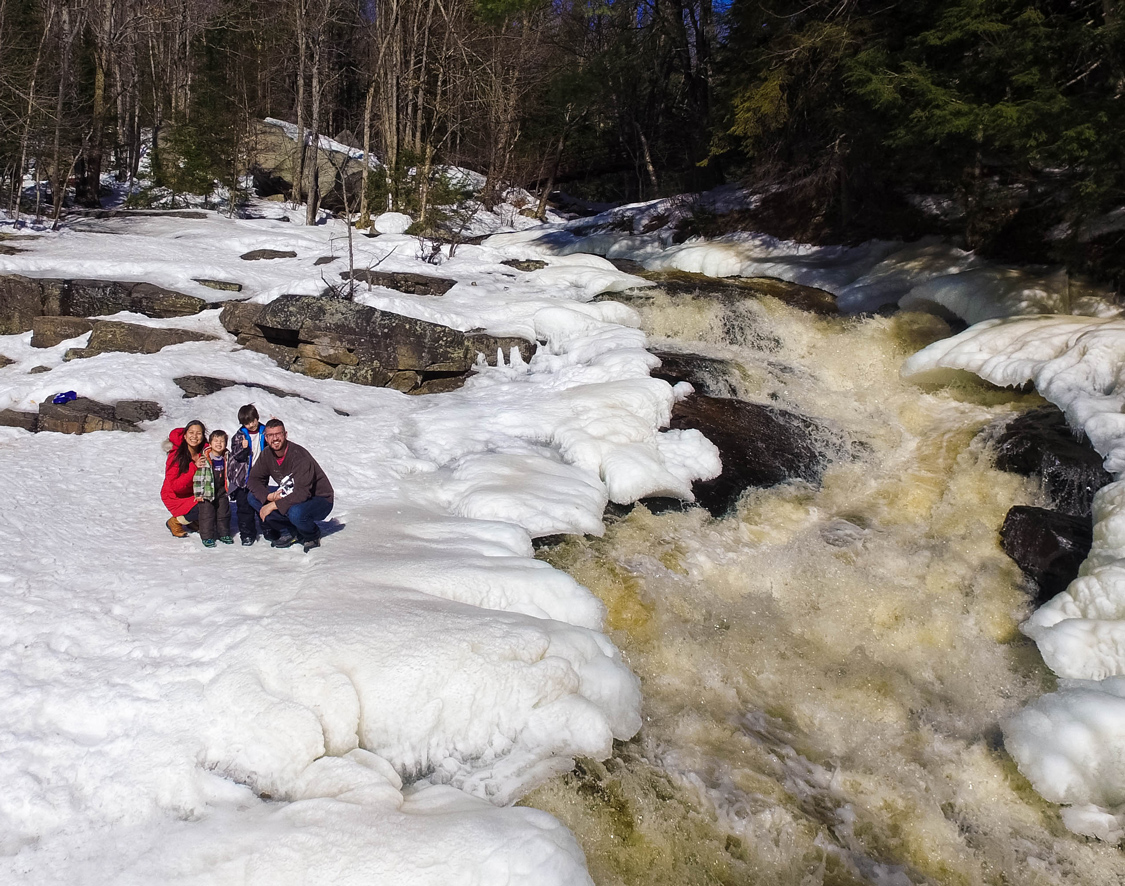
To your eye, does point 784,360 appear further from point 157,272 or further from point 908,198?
point 157,272

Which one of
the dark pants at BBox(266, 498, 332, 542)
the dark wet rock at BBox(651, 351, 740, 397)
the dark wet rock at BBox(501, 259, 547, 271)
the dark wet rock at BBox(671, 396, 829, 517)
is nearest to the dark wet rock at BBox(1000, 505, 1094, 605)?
the dark wet rock at BBox(671, 396, 829, 517)

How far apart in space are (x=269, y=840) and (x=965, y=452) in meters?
7.37

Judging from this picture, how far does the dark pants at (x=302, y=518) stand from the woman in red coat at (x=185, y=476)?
1.51 ft

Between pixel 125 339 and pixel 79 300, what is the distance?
1585mm

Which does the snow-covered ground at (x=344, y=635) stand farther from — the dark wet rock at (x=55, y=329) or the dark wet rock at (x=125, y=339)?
the dark wet rock at (x=125, y=339)

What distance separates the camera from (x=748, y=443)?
26.0 ft

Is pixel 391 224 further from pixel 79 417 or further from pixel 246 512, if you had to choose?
pixel 246 512

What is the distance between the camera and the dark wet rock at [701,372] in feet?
29.7

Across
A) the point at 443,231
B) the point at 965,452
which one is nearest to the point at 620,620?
the point at 965,452

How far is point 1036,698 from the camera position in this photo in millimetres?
4605

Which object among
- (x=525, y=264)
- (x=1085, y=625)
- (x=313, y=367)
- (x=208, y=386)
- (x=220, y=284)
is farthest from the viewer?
(x=525, y=264)

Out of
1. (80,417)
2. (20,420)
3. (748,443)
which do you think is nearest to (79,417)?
(80,417)

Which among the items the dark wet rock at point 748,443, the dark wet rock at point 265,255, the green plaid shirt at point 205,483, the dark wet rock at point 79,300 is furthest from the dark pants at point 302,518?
the dark wet rock at point 265,255

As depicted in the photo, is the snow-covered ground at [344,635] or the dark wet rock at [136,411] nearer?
the snow-covered ground at [344,635]
